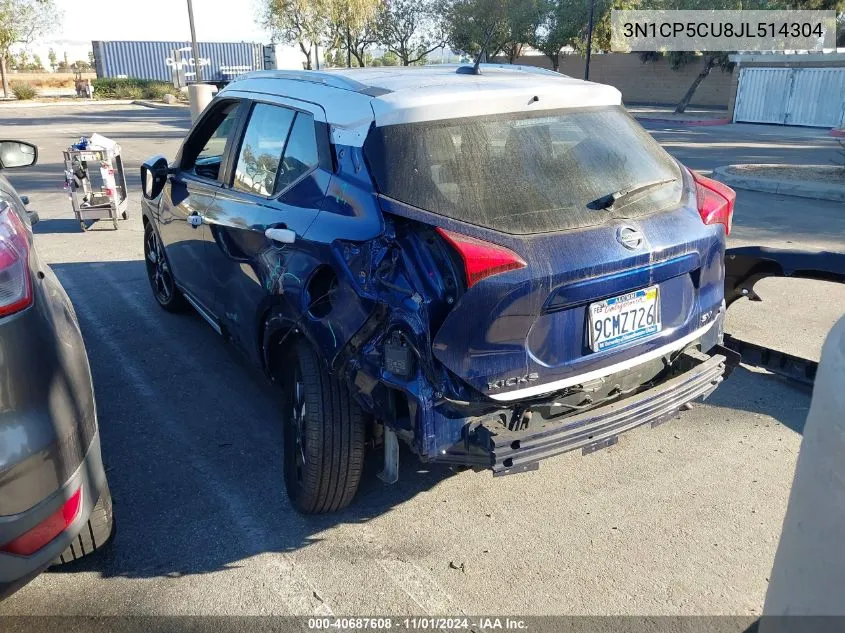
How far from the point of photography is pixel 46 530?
2.16m

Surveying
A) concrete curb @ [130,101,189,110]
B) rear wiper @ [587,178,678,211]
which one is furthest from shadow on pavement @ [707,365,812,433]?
concrete curb @ [130,101,189,110]

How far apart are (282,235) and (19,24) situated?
5212 centimetres

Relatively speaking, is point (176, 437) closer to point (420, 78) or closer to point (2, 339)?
point (2, 339)

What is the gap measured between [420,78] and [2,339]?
2107mm

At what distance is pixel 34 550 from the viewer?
7.06ft

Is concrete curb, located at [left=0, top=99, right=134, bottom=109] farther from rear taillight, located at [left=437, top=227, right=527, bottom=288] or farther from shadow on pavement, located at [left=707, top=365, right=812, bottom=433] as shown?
rear taillight, located at [left=437, top=227, right=527, bottom=288]

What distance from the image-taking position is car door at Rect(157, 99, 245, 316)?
4.06 meters

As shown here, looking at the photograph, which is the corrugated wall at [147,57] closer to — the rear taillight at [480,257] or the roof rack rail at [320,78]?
the roof rack rail at [320,78]

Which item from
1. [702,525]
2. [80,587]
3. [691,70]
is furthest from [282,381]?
[691,70]

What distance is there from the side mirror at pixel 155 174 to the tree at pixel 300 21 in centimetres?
3900

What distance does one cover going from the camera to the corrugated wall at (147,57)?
56594 mm

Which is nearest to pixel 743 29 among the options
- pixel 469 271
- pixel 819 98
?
pixel 819 98

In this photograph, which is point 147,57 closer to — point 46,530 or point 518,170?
point 518,170
